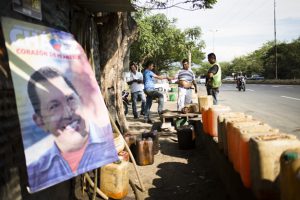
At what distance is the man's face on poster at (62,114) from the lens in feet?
8.83

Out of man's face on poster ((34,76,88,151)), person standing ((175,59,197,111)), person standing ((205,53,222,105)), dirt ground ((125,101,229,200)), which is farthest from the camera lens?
person standing ((175,59,197,111))

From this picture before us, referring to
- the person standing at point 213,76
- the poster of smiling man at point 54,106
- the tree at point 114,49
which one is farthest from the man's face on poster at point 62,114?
the person standing at point 213,76

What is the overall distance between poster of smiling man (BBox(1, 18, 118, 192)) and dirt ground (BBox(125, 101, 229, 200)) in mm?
2004

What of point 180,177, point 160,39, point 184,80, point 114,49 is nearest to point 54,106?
point 180,177

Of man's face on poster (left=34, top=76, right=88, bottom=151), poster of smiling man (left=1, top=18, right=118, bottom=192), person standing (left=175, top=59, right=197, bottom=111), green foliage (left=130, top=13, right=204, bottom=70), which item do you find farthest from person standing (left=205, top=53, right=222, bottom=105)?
green foliage (left=130, top=13, right=204, bottom=70)

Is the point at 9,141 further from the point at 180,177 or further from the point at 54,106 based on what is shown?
the point at 180,177

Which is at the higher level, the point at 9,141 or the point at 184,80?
the point at 184,80

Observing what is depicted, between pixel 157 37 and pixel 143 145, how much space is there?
83.3ft

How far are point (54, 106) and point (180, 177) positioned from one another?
3.39 m

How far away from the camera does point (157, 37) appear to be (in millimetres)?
30750

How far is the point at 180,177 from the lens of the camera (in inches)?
221

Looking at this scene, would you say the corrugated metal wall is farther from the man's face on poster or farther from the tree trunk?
the tree trunk

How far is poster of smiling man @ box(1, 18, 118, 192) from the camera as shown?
254cm

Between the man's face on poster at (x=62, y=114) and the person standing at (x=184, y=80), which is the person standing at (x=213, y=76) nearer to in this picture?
the person standing at (x=184, y=80)
